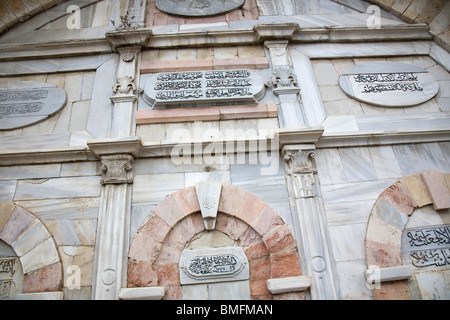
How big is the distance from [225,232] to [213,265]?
15.3 inches

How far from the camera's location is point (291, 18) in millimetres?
5250

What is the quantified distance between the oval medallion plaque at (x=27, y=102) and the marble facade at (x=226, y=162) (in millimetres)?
29

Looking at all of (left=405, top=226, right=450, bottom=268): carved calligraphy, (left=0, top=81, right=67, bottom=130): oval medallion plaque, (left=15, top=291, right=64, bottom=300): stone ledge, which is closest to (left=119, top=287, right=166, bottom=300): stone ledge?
(left=15, top=291, right=64, bottom=300): stone ledge

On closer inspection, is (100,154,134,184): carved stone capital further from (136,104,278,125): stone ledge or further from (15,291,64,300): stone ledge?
(15,291,64,300): stone ledge

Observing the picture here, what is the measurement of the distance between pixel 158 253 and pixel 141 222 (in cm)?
41

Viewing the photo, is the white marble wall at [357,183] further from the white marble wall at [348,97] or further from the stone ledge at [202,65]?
the stone ledge at [202,65]

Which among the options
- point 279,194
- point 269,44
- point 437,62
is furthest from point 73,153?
point 437,62

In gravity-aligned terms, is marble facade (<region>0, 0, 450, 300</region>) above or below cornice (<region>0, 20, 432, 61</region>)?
below

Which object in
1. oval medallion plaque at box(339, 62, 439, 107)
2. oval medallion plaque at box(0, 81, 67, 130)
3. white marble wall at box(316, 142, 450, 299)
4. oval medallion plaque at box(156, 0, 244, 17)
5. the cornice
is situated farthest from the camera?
oval medallion plaque at box(156, 0, 244, 17)

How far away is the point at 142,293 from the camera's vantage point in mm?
3195

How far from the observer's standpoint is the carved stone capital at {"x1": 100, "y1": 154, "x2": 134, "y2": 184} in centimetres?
373

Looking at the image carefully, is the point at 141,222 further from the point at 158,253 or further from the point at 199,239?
the point at 199,239

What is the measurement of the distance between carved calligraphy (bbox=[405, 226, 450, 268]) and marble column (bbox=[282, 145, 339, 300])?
0.96m

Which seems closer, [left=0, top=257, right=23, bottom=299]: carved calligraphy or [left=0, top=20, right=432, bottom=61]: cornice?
[left=0, top=257, right=23, bottom=299]: carved calligraphy
